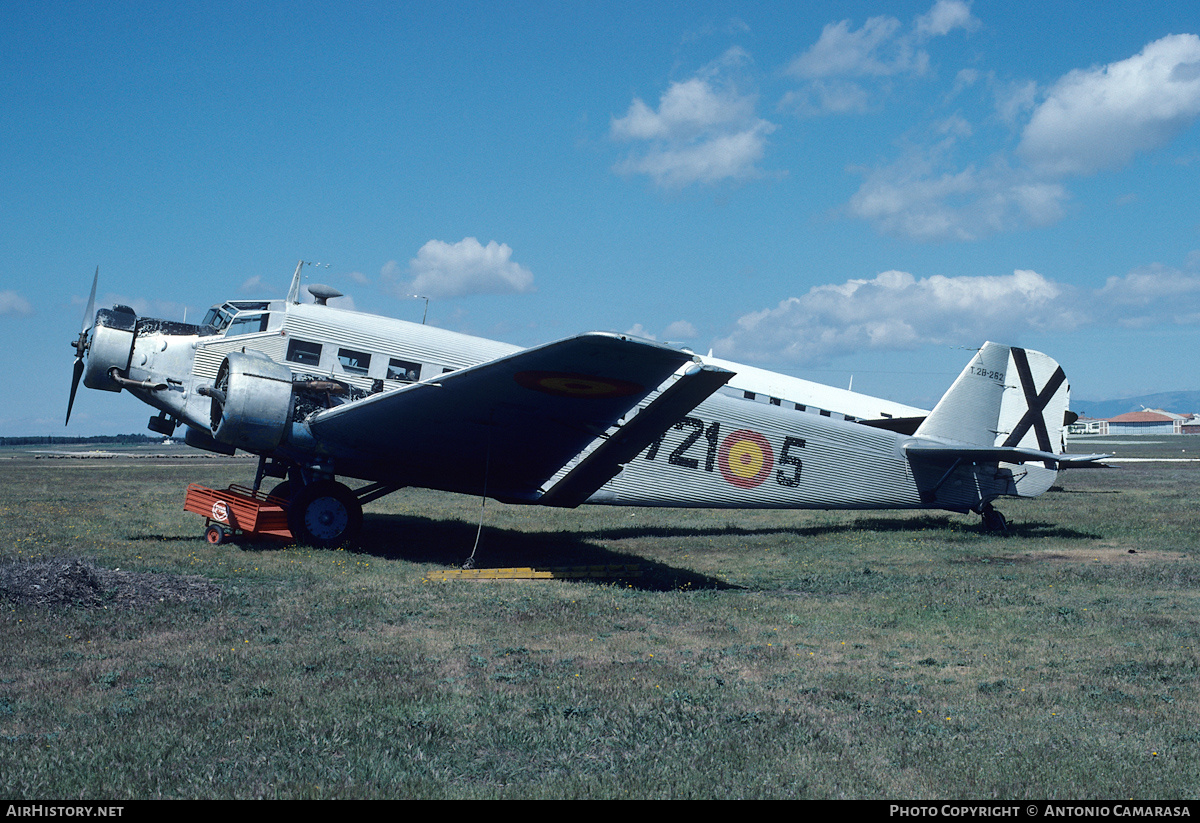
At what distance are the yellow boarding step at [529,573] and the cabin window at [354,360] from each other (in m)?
3.81

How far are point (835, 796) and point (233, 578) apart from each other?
801 cm

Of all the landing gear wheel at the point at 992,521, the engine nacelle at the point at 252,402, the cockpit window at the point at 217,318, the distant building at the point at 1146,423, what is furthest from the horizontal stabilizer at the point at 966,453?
A: the distant building at the point at 1146,423

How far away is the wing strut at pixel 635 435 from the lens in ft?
31.0

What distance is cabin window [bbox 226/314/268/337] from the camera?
42.3 ft

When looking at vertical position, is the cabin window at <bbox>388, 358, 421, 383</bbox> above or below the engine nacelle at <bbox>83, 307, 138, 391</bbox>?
above

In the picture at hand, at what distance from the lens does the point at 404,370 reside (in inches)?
509

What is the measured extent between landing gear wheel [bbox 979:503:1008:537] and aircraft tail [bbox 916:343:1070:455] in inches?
53.7

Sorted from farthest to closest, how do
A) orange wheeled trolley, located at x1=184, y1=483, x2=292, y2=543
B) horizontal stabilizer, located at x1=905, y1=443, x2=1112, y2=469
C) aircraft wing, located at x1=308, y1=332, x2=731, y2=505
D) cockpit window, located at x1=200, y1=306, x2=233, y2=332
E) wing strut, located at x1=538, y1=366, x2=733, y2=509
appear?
horizontal stabilizer, located at x1=905, y1=443, x2=1112, y2=469 < cockpit window, located at x1=200, y1=306, x2=233, y2=332 < orange wheeled trolley, located at x1=184, y1=483, x2=292, y2=543 < wing strut, located at x1=538, y1=366, x2=733, y2=509 < aircraft wing, located at x1=308, y1=332, x2=731, y2=505

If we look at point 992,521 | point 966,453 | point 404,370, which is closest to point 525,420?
point 404,370

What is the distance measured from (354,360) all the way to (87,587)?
5.59 metres

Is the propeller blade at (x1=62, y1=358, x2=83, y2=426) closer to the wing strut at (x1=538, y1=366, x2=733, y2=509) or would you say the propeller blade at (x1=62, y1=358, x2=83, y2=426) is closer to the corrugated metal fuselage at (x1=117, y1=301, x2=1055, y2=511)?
the corrugated metal fuselage at (x1=117, y1=301, x2=1055, y2=511)

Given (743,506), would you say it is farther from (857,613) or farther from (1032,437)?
(1032,437)

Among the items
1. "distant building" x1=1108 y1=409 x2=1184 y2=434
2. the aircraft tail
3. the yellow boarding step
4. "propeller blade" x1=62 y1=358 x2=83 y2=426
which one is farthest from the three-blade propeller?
"distant building" x1=1108 y1=409 x2=1184 y2=434

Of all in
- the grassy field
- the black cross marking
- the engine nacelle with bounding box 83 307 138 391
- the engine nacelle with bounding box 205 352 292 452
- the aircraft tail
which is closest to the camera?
the grassy field
